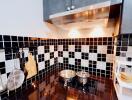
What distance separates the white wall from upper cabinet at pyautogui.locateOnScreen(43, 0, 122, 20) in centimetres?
7

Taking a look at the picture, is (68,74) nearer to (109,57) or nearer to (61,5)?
(109,57)

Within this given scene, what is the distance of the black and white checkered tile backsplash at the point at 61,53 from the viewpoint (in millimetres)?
740

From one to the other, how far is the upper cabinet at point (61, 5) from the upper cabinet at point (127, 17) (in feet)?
0.28

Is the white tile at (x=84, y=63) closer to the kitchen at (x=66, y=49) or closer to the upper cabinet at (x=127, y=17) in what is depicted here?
the kitchen at (x=66, y=49)

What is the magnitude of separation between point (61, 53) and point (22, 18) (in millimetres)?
712

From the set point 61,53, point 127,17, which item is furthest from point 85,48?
point 127,17

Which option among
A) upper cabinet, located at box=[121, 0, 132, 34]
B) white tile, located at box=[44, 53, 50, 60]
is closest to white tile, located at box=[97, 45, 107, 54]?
upper cabinet, located at box=[121, 0, 132, 34]

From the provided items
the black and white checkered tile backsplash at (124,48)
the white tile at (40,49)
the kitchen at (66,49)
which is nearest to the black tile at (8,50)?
the kitchen at (66,49)

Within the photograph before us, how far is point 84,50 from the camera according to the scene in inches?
46.8

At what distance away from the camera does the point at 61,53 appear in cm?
137

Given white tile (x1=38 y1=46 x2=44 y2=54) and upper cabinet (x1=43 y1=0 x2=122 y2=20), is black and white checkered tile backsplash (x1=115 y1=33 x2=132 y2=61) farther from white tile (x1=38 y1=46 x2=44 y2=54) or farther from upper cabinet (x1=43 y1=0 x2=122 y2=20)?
white tile (x1=38 y1=46 x2=44 y2=54)

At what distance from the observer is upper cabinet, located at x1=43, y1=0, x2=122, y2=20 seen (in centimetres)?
77

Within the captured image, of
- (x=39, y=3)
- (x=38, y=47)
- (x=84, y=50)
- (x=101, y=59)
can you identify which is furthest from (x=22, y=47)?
(x=101, y=59)

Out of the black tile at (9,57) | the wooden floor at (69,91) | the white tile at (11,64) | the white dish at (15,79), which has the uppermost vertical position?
the black tile at (9,57)
